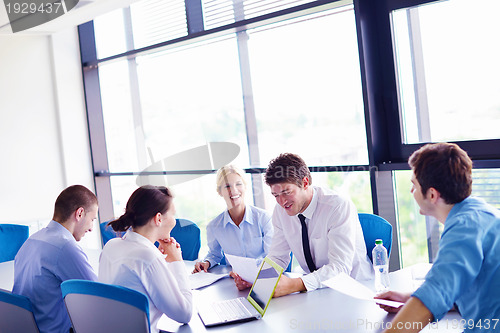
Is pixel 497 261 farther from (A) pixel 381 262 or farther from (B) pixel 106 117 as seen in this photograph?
(B) pixel 106 117

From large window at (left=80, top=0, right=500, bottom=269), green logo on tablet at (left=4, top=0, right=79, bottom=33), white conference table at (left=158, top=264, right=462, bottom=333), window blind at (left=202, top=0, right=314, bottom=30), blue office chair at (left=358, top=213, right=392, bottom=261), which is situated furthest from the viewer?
green logo on tablet at (left=4, top=0, right=79, bottom=33)

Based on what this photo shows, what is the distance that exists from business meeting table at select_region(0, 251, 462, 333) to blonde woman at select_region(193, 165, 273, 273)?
3.40 feet

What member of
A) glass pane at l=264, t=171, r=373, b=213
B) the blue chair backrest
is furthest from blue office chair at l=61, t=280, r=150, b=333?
glass pane at l=264, t=171, r=373, b=213

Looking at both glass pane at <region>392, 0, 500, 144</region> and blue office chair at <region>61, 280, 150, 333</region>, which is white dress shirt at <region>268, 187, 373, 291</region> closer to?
blue office chair at <region>61, 280, 150, 333</region>

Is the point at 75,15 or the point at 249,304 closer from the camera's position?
the point at 249,304

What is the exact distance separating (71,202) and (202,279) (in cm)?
96

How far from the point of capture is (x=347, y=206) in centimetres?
292

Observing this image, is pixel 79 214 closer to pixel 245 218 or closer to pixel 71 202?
pixel 71 202

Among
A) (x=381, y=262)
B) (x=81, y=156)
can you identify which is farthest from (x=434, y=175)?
(x=81, y=156)

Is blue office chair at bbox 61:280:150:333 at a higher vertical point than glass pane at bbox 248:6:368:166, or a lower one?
lower

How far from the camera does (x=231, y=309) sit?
245 cm

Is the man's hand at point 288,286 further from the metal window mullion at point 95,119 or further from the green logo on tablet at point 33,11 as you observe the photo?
the metal window mullion at point 95,119

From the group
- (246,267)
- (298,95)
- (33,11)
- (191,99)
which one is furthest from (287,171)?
(33,11)

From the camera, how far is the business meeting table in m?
2.08
